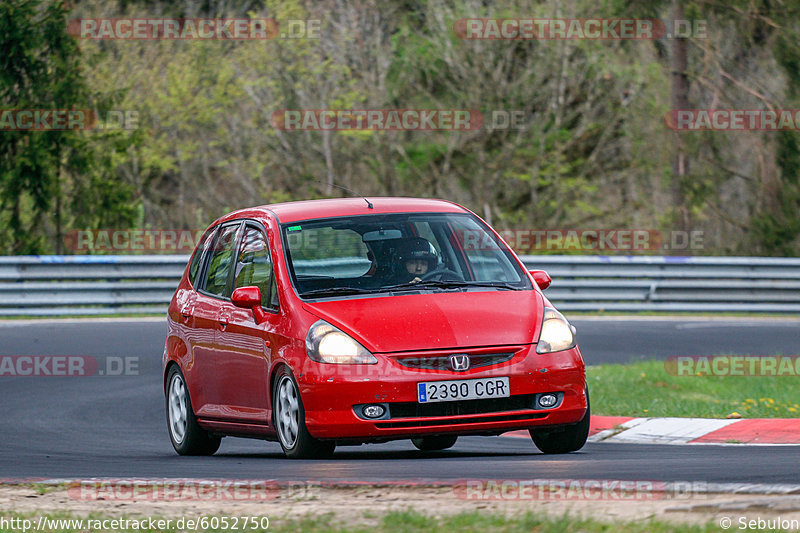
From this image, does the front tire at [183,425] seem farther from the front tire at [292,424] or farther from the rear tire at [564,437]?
the rear tire at [564,437]

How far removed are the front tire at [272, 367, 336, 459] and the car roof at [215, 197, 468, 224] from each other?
4.34 ft

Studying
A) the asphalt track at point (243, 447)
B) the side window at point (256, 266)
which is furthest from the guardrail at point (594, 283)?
the side window at point (256, 266)

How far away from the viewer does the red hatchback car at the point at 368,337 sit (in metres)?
7.73

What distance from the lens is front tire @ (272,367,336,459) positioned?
785 centimetres

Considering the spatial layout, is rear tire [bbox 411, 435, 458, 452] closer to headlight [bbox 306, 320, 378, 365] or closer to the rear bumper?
the rear bumper

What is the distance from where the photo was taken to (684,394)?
1277 centimetres

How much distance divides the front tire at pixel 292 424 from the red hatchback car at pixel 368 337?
11 millimetres

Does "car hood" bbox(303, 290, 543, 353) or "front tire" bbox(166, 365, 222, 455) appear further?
"front tire" bbox(166, 365, 222, 455)

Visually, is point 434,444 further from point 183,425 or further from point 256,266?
point 256,266

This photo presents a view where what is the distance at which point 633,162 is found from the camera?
34438 mm

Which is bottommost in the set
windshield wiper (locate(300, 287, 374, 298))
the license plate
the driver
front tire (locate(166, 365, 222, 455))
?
front tire (locate(166, 365, 222, 455))

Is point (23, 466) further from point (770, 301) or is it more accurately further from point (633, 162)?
point (633, 162)
